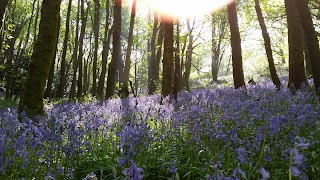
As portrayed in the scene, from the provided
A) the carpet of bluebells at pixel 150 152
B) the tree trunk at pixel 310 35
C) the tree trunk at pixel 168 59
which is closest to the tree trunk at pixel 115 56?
the tree trunk at pixel 168 59

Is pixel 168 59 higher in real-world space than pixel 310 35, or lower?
lower

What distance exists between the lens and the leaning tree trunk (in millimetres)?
8258

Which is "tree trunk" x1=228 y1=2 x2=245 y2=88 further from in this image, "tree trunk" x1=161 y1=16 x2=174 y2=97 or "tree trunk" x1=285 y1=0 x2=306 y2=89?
"tree trunk" x1=161 y1=16 x2=174 y2=97

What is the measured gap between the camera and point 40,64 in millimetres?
8445

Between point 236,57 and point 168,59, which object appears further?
point 236,57

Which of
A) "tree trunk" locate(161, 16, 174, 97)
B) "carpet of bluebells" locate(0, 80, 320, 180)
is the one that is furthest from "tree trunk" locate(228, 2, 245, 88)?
"carpet of bluebells" locate(0, 80, 320, 180)

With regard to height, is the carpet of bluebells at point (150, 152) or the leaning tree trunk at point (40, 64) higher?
the leaning tree trunk at point (40, 64)

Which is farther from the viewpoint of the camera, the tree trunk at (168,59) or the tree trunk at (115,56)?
the tree trunk at (115,56)

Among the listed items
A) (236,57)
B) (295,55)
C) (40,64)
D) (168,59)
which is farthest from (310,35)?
(40,64)

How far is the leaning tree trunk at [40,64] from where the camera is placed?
8258mm

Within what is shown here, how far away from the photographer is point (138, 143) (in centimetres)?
420

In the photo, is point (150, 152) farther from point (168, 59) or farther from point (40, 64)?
point (168, 59)

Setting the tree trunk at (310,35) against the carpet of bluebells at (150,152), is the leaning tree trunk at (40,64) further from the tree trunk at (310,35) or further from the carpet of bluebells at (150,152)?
the tree trunk at (310,35)

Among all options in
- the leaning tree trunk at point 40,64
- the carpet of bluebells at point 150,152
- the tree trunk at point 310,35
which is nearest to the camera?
the carpet of bluebells at point 150,152
